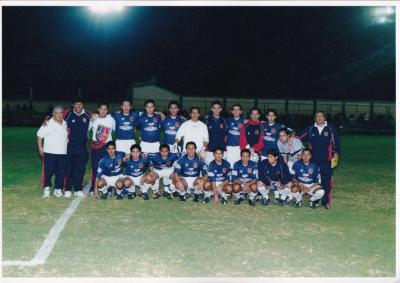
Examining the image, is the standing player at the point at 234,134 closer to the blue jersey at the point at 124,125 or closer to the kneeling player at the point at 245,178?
the kneeling player at the point at 245,178

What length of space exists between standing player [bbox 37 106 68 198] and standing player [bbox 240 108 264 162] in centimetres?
304

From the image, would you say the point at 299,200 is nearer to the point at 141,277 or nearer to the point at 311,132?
the point at 311,132

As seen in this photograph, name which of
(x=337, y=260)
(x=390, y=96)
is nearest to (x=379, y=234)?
(x=337, y=260)

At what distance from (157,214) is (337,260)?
279 cm

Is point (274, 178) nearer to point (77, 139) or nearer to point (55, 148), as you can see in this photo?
point (77, 139)

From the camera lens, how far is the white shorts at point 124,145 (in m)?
8.79

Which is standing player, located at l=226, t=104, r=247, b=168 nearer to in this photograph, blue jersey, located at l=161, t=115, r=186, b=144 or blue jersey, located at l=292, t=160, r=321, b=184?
blue jersey, located at l=161, t=115, r=186, b=144

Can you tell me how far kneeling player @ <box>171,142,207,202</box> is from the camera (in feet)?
26.7

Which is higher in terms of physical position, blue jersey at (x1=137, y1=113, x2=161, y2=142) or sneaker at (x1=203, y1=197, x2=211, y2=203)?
blue jersey at (x1=137, y1=113, x2=161, y2=142)

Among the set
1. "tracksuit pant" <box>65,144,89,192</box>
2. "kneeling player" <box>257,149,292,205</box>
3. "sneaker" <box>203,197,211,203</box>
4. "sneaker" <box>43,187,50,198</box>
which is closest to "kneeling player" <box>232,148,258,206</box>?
Answer: "kneeling player" <box>257,149,292,205</box>

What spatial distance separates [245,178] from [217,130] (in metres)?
1.27

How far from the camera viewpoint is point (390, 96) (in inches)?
1449

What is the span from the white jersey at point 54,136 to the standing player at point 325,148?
13.0ft

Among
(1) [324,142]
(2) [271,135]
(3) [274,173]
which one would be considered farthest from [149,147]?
(1) [324,142]
